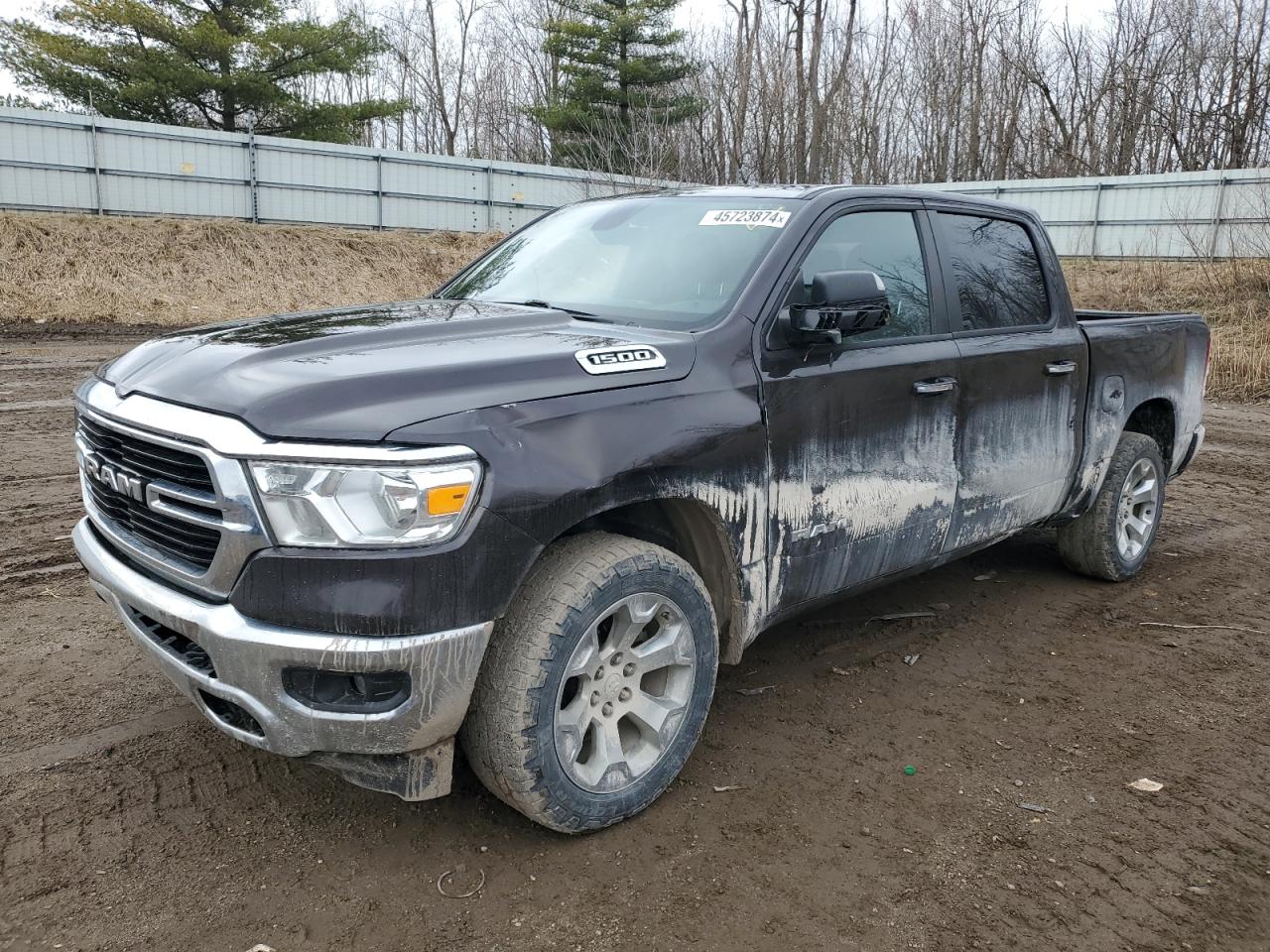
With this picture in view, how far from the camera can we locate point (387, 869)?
2.79 meters

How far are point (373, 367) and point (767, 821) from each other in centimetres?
180

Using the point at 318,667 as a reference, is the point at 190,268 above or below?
above

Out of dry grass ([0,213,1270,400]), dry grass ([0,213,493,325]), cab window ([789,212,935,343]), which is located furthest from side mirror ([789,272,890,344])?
dry grass ([0,213,493,325])

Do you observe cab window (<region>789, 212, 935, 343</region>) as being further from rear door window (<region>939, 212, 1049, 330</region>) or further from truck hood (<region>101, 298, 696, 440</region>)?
truck hood (<region>101, 298, 696, 440</region>)

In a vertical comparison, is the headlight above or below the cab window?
below

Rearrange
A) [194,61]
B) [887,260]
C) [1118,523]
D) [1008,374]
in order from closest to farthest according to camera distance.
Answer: [887,260] < [1008,374] < [1118,523] < [194,61]

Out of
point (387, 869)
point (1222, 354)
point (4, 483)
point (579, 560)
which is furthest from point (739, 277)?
point (1222, 354)

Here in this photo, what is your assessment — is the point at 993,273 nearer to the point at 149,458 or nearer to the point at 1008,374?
the point at 1008,374

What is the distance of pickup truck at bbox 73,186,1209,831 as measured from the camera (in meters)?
2.42

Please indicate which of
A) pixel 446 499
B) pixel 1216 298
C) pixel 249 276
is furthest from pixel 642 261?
pixel 249 276

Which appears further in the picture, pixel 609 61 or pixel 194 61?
pixel 609 61

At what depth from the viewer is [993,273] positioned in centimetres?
446

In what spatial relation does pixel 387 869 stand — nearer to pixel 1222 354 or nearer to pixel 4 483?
pixel 4 483

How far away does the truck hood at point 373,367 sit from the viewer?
247cm
